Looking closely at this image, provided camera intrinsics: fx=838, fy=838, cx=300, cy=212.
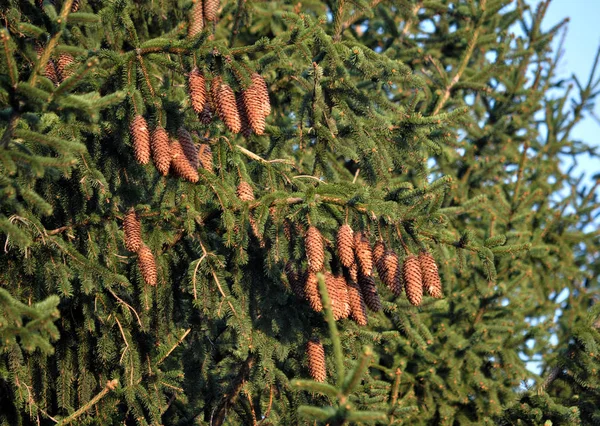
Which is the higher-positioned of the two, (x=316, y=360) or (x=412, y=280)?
(x=412, y=280)

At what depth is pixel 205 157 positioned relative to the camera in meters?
5.01

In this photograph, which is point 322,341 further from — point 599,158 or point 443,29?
point 599,158

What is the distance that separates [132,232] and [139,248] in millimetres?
98

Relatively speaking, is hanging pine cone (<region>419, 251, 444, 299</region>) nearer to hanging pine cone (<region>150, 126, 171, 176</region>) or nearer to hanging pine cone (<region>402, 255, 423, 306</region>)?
hanging pine cone (<region>402, 255, 423, 306</region>)

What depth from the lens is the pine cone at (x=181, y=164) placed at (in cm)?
438

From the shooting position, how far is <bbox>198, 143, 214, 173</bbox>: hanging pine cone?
16.3 ft

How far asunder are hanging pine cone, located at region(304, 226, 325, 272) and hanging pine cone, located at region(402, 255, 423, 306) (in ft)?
1.40

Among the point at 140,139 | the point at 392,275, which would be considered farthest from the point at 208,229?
the point at 392,275

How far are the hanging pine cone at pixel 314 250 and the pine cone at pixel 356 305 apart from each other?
0.24 m

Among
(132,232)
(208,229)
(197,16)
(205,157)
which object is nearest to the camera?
(132,232)

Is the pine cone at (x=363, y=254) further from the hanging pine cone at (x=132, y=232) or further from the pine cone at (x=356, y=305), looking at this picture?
the hanging pine cone at (x=132, y=232)

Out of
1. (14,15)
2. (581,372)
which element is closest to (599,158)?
(581,372)

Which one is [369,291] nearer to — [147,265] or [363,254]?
[363,254]

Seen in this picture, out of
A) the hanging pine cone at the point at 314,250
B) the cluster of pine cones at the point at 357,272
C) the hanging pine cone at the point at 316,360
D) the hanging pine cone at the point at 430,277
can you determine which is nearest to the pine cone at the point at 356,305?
the cluster of pine cones at the point at 357,272
